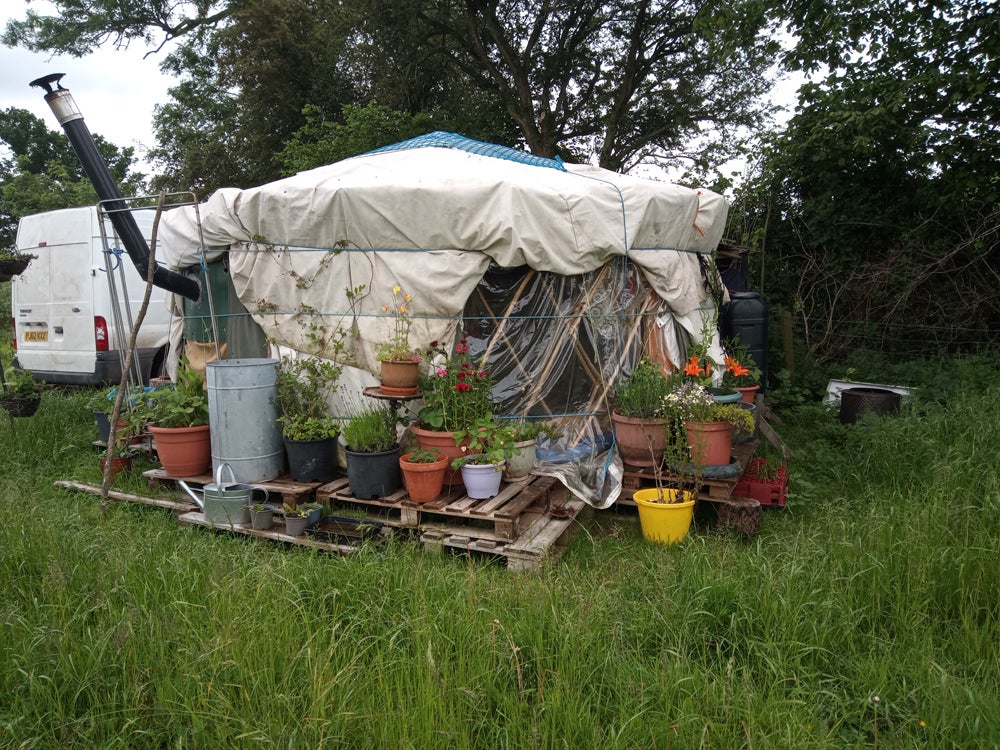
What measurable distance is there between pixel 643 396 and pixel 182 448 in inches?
120

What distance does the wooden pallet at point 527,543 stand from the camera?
3439mm

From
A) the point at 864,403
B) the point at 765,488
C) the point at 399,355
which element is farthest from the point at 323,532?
the point at 864,403

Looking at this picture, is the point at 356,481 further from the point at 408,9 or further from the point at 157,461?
the point at 408,9

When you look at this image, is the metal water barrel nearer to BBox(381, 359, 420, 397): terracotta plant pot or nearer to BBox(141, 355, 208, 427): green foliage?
BBox(141, 355, 208, 427): green foliage

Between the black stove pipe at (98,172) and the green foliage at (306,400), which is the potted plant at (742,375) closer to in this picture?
the green foliage at (306,400)

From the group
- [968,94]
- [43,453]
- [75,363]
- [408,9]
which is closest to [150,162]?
[408,9]

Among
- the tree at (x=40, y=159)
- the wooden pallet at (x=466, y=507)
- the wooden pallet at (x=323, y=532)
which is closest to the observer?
the wooden pallet at (x=323, y=532)

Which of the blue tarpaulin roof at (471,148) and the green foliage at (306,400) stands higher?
the blue tarpaulin roof at (471,148)

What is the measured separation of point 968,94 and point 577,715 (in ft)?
25.6

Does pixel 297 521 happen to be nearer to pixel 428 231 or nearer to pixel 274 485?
pixel 274 485

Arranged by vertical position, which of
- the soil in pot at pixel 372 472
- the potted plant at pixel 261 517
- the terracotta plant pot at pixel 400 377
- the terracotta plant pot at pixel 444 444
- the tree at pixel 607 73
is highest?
the tree at pixel 607 73

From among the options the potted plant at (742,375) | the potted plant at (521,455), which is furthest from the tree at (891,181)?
the potted plant at (521,455)

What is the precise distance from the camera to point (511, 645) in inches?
89.0

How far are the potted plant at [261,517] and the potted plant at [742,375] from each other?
346 cm
